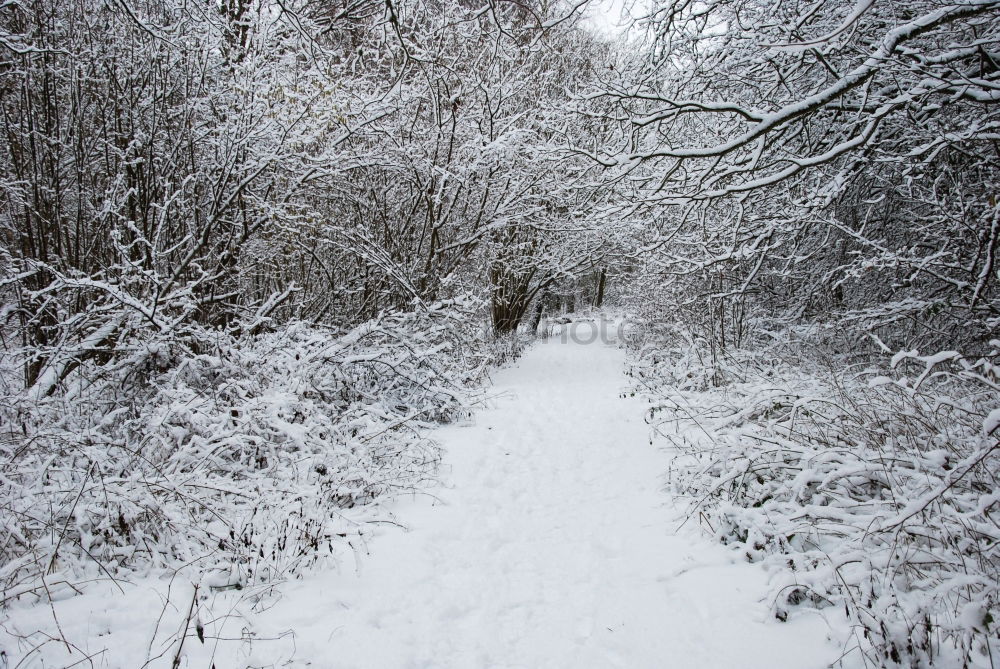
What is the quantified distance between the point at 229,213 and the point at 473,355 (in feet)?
16.2

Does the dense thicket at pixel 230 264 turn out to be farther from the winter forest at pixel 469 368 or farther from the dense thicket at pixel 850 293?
the dense thicket at pixel 850 293

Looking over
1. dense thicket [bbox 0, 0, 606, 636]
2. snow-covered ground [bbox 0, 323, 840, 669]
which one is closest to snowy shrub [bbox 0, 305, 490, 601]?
dense thicket [bbox 0, 0, 606, 636]

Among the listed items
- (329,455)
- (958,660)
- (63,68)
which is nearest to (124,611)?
(329,455)

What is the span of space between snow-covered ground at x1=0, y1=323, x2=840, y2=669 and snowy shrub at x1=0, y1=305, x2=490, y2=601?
281 millimetres

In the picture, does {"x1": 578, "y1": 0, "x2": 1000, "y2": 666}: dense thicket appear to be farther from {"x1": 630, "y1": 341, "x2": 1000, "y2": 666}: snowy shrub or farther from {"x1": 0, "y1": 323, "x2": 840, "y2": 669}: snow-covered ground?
→ {"x1": 0, "y1": 323, "x2": 840, "y2": 669}: snow-covered ground

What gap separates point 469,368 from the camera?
9.62 metres

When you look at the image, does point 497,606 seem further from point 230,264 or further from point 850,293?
point 850,293

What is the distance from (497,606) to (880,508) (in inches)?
92.3

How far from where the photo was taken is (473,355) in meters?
9.92

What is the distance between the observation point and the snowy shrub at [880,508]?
2.08 m

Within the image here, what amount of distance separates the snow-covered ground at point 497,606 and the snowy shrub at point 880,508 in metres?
0.21

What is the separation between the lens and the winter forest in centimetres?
246

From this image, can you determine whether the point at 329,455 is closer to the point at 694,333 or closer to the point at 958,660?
the point at 958,660

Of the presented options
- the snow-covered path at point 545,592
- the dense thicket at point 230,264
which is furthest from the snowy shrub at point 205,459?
the snow-covered path at point 545,592
